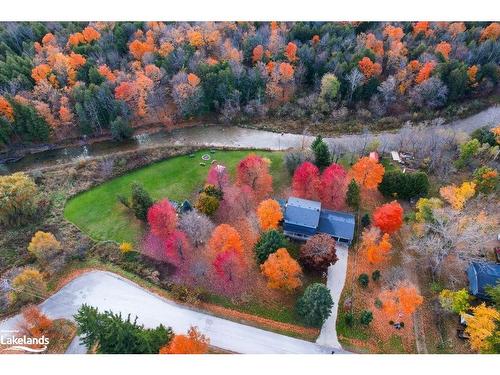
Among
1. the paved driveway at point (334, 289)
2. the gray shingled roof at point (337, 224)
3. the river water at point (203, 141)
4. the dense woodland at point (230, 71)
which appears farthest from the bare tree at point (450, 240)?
the dense woodland at point (230, 71)

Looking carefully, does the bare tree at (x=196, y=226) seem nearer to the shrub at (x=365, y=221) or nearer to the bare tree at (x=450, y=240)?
the shrub at (x=365, y=221)

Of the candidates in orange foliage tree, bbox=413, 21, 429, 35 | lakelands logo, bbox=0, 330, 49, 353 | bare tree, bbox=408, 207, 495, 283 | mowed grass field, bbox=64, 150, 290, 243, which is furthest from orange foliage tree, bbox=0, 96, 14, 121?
orange foliage tree, bbox=413, 21, 429, 35

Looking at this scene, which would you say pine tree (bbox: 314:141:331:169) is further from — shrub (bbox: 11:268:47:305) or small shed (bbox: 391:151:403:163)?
shrub (bbox: 11:268:47:305)

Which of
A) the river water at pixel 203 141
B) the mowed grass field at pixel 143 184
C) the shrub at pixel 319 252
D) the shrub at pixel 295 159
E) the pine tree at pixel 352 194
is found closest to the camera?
the shrub at pixel 319 252

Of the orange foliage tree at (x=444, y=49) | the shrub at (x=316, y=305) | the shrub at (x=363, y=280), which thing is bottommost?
the shrub at (x=363, y=280)

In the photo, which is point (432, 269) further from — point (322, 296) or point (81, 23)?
point (81, 23)

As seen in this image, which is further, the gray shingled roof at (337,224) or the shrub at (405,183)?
the shrub at (405,183)

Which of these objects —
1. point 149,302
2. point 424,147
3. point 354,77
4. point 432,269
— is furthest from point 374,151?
point 149,302
